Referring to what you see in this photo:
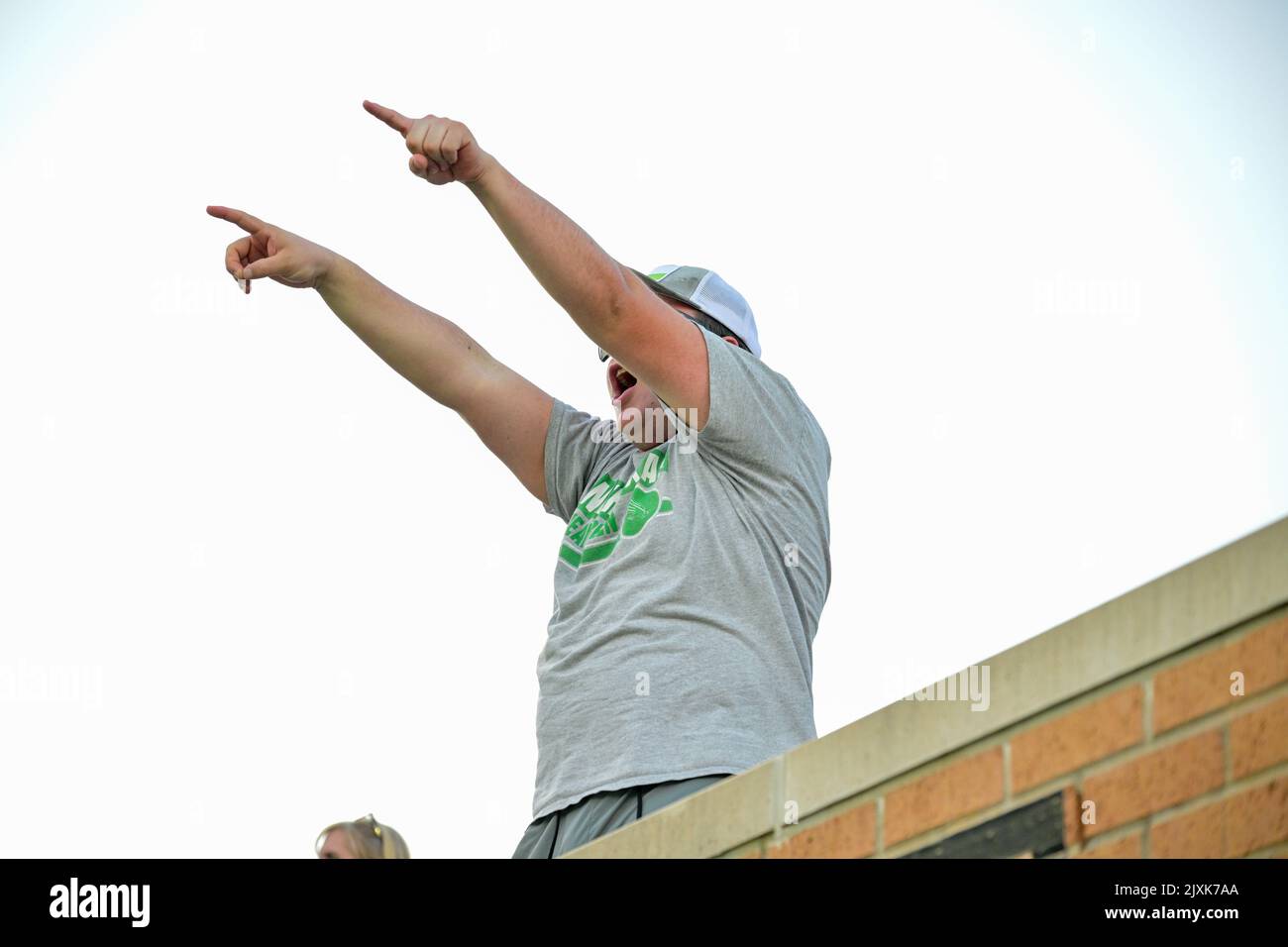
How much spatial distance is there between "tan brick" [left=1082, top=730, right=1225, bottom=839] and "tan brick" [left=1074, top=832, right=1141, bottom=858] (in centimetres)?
2

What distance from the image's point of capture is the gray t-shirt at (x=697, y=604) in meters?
2.88

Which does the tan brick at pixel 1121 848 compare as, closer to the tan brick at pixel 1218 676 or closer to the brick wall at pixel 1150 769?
the brick wall at pixel 1150 769

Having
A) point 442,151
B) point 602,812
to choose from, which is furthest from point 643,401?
point 602,812

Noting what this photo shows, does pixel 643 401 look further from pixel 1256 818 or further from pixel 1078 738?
pixel 1256 818

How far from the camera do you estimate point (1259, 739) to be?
1811mm

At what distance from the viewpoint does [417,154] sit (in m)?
2.87

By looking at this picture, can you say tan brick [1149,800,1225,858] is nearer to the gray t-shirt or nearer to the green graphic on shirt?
the gray t-shirt

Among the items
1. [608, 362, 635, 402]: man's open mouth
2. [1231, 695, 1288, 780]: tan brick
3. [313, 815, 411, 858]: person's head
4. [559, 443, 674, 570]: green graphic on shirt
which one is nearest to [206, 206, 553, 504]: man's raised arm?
[608, 362, 635, 402]: man's open mouth

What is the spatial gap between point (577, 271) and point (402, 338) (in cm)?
88

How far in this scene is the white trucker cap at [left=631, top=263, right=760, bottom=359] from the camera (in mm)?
3531

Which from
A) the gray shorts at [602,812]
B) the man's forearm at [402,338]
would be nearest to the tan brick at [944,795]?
the gray shorts at [602,812]
